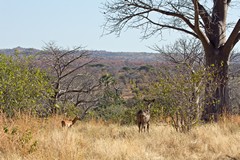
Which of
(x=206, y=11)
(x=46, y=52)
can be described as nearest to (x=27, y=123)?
(x=206, y=11)

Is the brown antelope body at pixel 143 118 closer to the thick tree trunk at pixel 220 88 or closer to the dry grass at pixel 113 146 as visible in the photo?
the dry grass at pixel 113 146

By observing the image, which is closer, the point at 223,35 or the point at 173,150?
the point at 173,150

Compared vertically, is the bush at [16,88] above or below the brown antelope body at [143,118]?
above

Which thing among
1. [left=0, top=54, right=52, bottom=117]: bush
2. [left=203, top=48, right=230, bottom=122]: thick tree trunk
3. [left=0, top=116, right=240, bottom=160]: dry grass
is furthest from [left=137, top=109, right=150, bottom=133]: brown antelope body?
→ [left=0, top=54, right=52, bottom=117]: bush

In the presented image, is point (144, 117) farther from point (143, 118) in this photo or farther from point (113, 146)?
point (113, 146)

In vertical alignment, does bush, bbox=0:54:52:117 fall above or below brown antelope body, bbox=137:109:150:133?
above

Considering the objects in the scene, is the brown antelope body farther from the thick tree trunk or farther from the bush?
the bush

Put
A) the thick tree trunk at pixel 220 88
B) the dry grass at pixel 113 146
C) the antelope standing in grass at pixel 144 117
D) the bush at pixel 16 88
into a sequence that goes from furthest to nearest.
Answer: the thick tree trunk at pixel 220 88, the bush at pixel 16 88, the antelope standing in grass at pixel 144 117, the dry grass at pixel 113 146

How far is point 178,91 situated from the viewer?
6.22 meters

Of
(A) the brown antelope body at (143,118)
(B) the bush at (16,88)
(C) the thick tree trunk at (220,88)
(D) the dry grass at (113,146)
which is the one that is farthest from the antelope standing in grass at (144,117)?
(B) the bush at (16,88)

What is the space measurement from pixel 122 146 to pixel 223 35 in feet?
15.3

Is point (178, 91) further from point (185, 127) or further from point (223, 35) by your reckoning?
point (223, 35)

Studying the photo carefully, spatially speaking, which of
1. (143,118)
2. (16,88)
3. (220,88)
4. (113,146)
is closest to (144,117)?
(143,118)

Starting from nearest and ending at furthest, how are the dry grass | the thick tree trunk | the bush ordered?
1. the dry grass
2. the bush
3. the thick tree trunk
